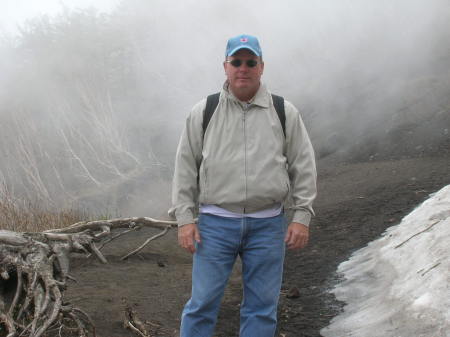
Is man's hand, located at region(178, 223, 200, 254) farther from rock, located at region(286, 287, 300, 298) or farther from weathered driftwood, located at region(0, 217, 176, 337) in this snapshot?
rock, located at region(286, 287, 300, 298)

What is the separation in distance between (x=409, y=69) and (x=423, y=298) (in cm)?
1161

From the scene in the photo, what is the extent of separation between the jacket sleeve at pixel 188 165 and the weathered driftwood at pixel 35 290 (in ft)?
4.01

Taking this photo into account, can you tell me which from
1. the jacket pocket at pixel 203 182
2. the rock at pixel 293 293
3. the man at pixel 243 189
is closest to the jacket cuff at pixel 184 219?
the man at pixel 243 189

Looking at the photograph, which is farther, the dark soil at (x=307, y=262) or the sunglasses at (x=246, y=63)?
the dark soil at (x=307, y=262)

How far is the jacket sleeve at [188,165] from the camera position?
284 centimetres

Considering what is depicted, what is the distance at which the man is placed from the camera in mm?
2766

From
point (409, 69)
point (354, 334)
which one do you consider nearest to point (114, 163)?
point (409, 69)

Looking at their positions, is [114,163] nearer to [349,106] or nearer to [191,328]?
[349,106]

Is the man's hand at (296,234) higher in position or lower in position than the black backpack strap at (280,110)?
lower

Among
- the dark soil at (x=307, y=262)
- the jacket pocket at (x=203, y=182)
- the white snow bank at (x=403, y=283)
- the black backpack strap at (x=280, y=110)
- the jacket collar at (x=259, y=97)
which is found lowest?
the dark soil at (x=307, y=262)

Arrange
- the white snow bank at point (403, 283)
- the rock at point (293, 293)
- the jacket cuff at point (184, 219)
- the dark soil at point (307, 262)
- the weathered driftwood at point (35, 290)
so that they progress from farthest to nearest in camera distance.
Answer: the rock at point (293, 293) < the dark soil at point (307, 262) < the weathered driftwood at point (35, 290) < the white snow bank at point (403, 283) < the jacket cuff at point (184, 219)

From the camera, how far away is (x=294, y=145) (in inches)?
112

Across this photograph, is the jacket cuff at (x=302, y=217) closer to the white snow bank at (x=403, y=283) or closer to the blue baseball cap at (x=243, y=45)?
the blue baseball cap at (x=243, y=45)

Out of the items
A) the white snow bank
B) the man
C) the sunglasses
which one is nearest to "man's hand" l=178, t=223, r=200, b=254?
the man
